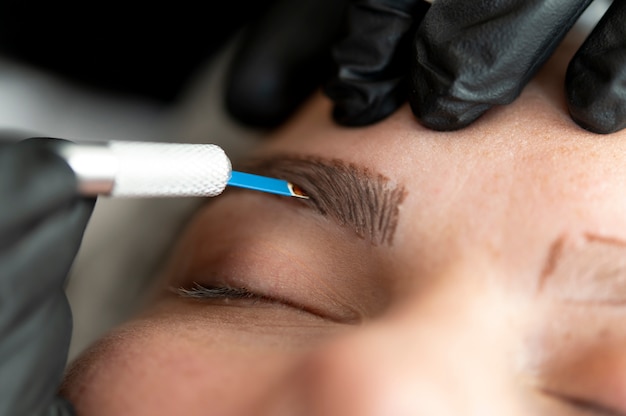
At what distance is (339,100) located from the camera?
85cm

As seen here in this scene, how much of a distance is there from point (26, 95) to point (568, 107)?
1064 millimetres

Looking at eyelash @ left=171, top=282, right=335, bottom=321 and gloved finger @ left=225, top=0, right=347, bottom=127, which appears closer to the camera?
eyelash @ left=171, top=282, right=335, bottom=321

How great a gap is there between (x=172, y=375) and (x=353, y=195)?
0.29m

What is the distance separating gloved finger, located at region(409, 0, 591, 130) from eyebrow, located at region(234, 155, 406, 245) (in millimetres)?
106

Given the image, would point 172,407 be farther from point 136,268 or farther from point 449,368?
point 136,268

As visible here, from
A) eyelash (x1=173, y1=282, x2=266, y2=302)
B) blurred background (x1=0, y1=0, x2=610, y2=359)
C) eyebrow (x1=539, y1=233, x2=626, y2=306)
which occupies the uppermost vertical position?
eyebrow (x1=539, y1=233, x2=626, y2=306)

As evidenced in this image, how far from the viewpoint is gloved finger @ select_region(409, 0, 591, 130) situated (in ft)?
2.27

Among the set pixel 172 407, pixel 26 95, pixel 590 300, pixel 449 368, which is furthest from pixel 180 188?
pixel 26 95

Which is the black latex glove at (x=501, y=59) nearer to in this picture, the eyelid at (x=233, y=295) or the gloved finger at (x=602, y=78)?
the gloved finger at (x=602, y=78)

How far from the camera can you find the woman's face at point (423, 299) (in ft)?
2.03

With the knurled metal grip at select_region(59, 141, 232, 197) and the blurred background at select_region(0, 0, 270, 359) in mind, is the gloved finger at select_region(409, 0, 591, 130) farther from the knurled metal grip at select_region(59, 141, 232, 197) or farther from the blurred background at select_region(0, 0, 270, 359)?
the blurred background at select_region(0, 0, 270, 359)

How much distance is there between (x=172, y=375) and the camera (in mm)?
654

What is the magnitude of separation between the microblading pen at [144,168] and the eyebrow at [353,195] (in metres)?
0.14

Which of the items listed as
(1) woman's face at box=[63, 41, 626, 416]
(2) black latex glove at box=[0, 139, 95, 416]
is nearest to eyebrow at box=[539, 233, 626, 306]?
(1) woman's face at box=[63, 41, 626, 416]
